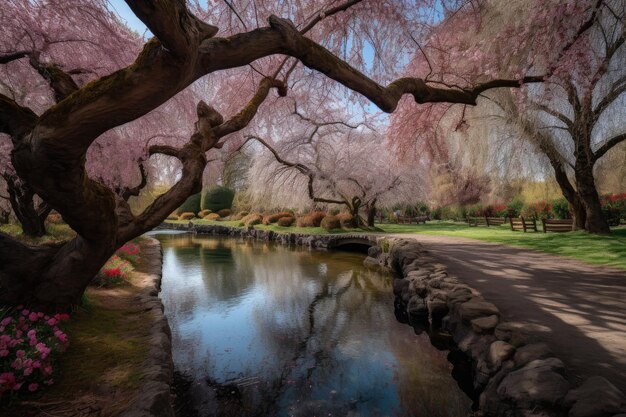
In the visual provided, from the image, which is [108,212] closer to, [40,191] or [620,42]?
[40,191]

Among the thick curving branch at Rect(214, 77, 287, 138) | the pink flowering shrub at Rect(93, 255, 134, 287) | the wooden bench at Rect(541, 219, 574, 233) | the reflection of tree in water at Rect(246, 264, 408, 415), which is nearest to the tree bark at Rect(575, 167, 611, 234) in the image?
the wooden bench at Rect(541, 219, 574, 233)

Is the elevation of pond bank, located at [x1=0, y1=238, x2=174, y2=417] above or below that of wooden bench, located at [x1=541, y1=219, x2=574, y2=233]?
below

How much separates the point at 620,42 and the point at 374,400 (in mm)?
7011

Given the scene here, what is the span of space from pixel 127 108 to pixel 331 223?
1890 cm

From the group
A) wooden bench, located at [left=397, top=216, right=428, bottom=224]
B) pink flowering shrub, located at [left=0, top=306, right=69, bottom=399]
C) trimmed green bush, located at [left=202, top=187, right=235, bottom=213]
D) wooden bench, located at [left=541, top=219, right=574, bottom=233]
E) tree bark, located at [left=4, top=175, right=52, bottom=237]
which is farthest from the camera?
trimmed green bush, located at [left=202, top=187, right=235, bottom=213]

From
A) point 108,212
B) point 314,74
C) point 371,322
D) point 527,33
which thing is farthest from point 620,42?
point 108,212

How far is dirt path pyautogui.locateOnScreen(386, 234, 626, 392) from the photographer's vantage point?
3.43 meters

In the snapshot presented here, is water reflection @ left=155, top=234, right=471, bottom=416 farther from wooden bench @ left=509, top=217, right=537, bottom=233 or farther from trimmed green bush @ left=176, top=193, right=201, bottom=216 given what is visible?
trimmed green bush @ left=176, top=193, right=201, bottom=216

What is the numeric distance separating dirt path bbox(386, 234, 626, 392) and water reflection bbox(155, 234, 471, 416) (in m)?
1.34

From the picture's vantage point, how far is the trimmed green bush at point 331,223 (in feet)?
70.4

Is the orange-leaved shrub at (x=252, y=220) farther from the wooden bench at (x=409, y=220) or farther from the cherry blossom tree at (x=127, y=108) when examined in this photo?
the cherry blossom tree at (x=127, y=108)

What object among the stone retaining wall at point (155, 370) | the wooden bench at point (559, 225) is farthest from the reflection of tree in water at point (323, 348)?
the wooden bench at point (559, 225)

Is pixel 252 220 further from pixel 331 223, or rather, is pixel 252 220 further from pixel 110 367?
pixel 110 367

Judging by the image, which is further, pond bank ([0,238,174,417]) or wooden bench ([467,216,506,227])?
wooden bench ([467,216,506,227])
